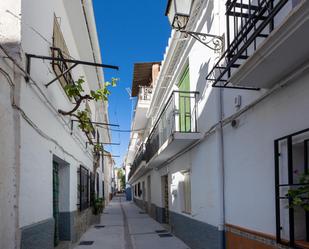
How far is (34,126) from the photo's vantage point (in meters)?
5.23

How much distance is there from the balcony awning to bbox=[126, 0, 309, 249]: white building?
23.1 ft

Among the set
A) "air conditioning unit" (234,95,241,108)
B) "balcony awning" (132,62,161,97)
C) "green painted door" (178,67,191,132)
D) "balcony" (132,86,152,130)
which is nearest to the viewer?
"air conditioning unit" (234,95,241,108)

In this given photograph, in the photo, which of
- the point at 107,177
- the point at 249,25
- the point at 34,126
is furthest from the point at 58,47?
the point at 107,177

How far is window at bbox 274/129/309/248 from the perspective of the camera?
3.88m

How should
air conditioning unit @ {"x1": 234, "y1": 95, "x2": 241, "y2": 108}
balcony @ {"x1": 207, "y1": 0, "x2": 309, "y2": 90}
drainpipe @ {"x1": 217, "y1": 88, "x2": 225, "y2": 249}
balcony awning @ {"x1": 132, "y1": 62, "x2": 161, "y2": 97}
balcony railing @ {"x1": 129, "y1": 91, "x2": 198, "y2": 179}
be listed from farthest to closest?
balcony awning @ {"x1": 132, "y1": 62, "x2": 161, "y2": 97}, balcony railing @ {"x1": 129, "y1": 91, "x2": 198, "y2": 179}, drainpipe @ {"x1": 217, "y1": 88, "x2": 225, "y2": 249}, air conditioning unit @ {"x1": 234, "y1": 95, "x2": 241, "y2": 108}, balcony @ {"x1": 207, "y1": 0, "x2": 309, "y2": 90}

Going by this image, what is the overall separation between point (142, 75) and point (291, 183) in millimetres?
15615

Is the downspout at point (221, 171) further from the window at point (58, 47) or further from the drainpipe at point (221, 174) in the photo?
the window at point (58, 47)

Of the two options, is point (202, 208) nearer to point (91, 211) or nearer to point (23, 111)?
point (23, 111)

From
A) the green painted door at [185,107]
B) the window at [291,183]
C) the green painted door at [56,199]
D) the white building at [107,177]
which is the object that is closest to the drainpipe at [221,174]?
the green painted door at [185,107]

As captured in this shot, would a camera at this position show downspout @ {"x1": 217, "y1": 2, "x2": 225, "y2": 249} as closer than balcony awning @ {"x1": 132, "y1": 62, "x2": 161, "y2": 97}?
Yes

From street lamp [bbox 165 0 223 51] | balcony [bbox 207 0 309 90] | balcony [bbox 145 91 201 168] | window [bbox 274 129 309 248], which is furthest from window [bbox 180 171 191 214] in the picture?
balcony [bbox 207 0 309 90]

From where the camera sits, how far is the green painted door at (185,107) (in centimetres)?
879

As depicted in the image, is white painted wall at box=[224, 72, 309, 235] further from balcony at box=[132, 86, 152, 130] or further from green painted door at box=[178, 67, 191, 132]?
balcony at box=[132, 86, 152, 130]

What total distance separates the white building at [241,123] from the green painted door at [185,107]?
0.03 meters
